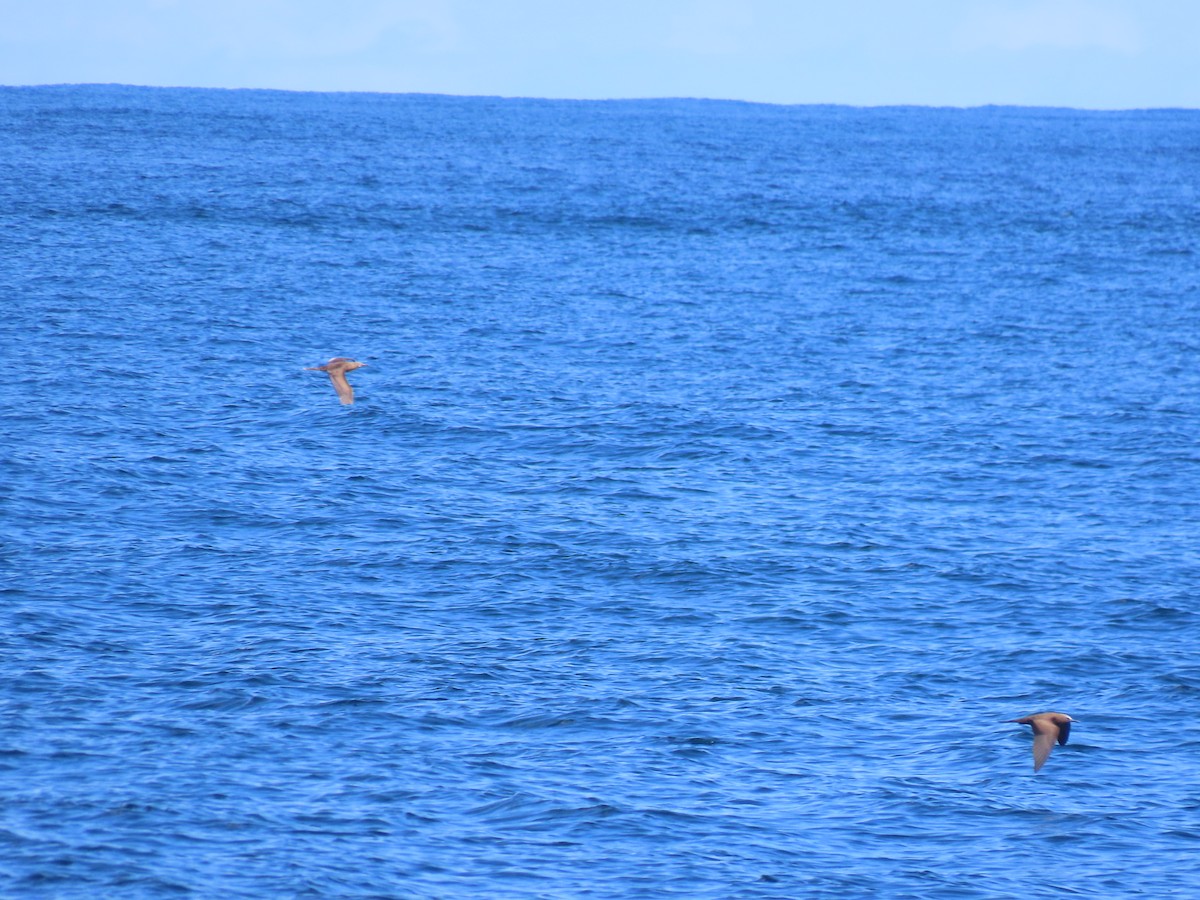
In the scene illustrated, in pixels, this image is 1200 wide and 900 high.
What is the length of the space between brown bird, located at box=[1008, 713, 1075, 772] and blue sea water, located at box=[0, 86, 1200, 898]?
7.12 ft

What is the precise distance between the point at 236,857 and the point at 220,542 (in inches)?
690

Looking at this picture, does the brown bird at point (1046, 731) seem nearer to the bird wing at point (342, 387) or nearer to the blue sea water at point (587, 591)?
the blue sea water at point (587, 591)

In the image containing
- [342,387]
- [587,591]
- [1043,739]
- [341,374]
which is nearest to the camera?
[1043,739]

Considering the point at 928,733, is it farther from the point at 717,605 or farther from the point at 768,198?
the point at 768,198

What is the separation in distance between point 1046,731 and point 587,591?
1564 cm

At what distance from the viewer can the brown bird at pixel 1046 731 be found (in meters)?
27.3

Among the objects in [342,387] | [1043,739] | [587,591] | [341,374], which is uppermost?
[341,374]

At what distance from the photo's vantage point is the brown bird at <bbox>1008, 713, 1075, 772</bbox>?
27.3 m

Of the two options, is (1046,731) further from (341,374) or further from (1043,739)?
(341,374)

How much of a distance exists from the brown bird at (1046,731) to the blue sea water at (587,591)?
2.17m

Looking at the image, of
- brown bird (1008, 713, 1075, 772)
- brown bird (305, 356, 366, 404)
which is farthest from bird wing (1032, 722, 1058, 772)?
brown bird (305, 356, 366, 404)

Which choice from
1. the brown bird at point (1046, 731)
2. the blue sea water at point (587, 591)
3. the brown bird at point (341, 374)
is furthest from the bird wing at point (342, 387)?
the brown bird at point (1046, 731)

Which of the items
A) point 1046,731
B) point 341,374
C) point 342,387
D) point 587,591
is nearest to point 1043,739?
point 1046,731

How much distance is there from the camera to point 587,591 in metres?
41.2
